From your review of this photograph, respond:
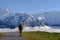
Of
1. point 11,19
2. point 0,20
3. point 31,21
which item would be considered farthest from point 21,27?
point 11,19

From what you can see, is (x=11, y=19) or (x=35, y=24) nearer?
(x=35, y=24)

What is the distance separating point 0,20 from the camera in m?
70.2

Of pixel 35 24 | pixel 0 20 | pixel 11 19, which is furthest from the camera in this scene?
pixel 11 19

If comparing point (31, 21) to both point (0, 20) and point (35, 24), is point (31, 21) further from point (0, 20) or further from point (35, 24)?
point (0, 20)

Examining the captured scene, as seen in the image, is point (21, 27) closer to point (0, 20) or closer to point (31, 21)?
point (0, 20)

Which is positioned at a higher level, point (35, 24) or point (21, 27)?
point (21, 27)

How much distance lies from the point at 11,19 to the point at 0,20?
17765 mm

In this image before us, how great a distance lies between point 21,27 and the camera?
82.9ft

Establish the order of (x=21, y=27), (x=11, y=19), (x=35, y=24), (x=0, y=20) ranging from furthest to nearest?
(x=11, y=19) → (x=35, y=24) → (x=0, y=20) → (x=21, y=27)

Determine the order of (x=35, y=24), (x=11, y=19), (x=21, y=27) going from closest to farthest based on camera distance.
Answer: (x=21, y=27)
(x=35, y=24)
(x=11, y=19)

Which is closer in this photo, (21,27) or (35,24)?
(21,27)

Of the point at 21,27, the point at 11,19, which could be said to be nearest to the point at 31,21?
the point at 11,19

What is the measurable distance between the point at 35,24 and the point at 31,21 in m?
4.39

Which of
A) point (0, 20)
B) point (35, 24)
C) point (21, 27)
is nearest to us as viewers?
point (21, 27)
